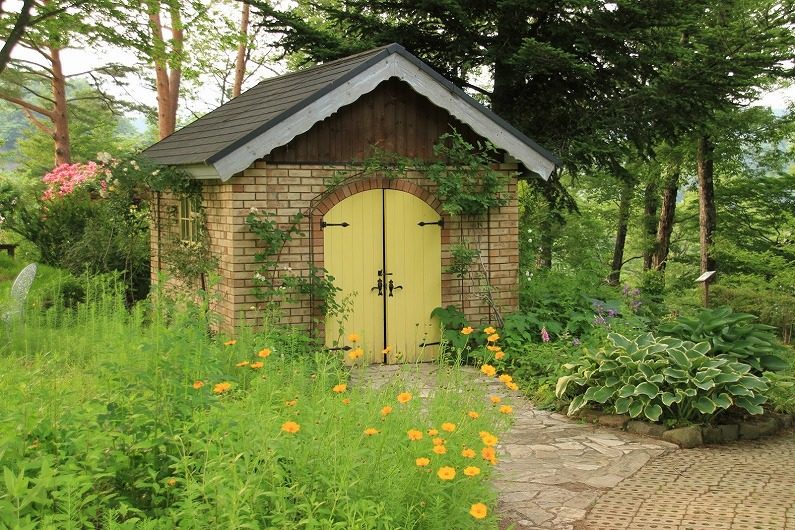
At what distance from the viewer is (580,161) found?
1661cm

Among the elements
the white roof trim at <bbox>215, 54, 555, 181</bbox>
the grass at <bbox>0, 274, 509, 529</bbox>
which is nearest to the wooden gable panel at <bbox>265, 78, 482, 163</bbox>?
the white roof trim at <bbox>215, 54, 555, 181</bbox>

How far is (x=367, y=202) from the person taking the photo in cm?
1123

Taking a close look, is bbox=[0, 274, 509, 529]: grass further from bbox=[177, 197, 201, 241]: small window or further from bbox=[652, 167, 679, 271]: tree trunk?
bbox=[652, 167, 679, 271]: tree trunk

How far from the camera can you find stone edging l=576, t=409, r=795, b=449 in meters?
7.97

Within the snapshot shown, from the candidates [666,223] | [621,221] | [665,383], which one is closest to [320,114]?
[665,383]

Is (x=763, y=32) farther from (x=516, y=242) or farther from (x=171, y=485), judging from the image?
(x=171, y=485)

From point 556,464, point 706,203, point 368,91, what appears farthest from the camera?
point 706,203

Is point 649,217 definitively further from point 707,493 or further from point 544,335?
point 707,493

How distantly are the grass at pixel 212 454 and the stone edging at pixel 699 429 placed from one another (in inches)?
125

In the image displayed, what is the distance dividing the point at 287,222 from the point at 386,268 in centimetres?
147

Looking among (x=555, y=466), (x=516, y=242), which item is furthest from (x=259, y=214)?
(x=555, y=466)

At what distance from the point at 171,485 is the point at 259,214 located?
21.3 feet

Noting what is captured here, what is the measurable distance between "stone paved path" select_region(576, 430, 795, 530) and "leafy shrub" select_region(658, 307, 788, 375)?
1.12m

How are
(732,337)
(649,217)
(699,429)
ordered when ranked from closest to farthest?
1. (699,429)
2. (732,337)
3. (649,217)
